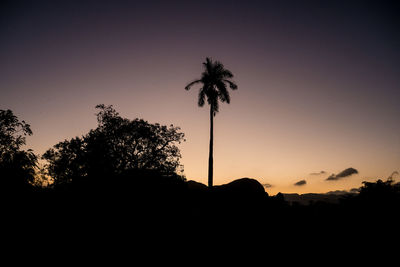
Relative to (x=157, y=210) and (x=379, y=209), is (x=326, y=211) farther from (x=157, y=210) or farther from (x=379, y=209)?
(x=157, y=210)

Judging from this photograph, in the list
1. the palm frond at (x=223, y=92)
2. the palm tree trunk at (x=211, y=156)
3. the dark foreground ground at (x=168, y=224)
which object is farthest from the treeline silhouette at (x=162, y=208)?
the palm frond at (x=223, y=92)

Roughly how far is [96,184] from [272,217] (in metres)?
9.97

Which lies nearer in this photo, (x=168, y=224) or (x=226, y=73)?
(x=168, y=224)

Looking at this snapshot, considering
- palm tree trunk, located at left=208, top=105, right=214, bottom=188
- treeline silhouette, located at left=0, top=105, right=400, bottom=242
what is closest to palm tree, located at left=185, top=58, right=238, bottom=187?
palm tree trunk, located at left=208, top=105, right=214, bottom=188

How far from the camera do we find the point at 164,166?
25344mm

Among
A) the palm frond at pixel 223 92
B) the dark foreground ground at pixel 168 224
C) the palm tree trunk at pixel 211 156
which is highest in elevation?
the palm frond at pixel 223 92

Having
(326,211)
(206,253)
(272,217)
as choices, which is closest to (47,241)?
(206,253)

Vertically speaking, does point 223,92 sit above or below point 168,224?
above

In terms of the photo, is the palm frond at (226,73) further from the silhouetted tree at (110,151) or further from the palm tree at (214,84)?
the silhouetted tree at (110,151)

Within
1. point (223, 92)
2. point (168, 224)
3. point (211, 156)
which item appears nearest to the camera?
point (168, 224)

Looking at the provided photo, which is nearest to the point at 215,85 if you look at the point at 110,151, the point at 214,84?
the point at 214,84

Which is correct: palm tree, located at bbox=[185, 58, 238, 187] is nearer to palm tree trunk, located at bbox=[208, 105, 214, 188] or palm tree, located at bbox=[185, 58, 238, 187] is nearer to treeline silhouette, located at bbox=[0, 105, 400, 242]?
palm tree trunk, located at bbox=[208, 105, 214, 188]

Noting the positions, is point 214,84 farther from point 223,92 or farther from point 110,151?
point 110,151

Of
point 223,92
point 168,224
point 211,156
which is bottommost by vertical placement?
point 168,224
